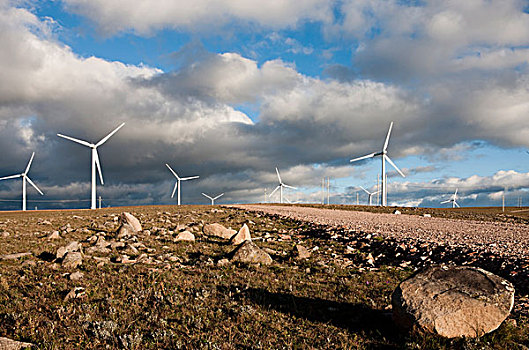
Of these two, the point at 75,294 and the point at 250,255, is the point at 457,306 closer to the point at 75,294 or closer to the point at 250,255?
the point at 250,255

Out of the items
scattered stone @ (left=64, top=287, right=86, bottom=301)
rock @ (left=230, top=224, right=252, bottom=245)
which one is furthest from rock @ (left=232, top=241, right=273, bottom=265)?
scattered stone @ (left=64, top=287, right=86, bottom=301)

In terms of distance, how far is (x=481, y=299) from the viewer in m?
9.59

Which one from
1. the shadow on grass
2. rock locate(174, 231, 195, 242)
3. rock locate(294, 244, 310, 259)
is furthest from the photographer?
rock locate(174, 231, 195, 242)

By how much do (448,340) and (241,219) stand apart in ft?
112

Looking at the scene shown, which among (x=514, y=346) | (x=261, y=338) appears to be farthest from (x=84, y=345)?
(x=514, y=346)

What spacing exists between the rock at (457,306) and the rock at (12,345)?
33.9 feet

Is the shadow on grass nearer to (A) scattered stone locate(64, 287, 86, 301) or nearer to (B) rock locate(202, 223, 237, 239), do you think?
(A) scattered stone locate(64, 287, 86, 301)

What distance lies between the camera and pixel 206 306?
1277 cm

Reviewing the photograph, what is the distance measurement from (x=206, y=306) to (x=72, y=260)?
989cm

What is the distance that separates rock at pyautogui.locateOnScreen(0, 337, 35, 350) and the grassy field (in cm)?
35

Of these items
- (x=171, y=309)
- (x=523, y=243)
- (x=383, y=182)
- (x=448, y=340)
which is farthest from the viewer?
(x=383, y=182)

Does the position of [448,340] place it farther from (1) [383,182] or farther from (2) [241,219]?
(1) [383,182]

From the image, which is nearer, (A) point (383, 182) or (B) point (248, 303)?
(B) point (248, 303)

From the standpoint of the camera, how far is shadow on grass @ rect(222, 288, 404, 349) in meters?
10.7
